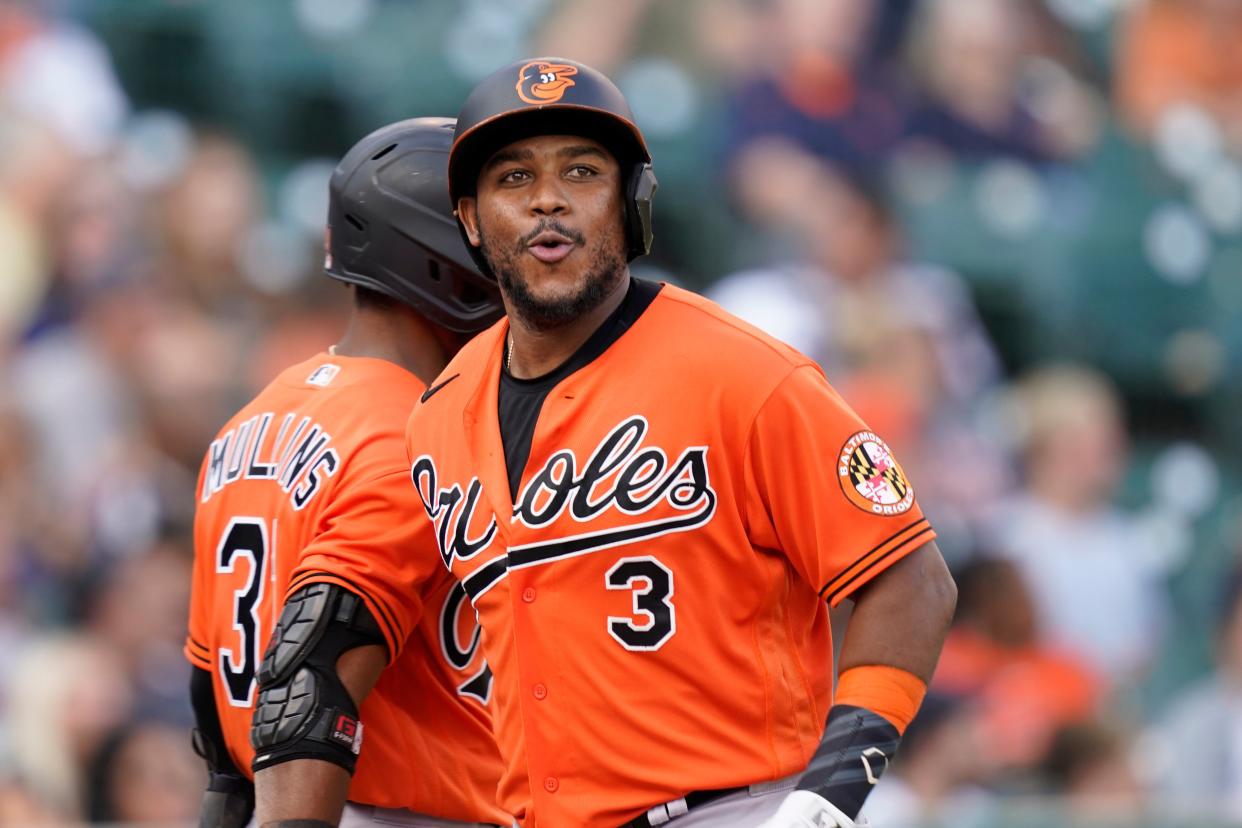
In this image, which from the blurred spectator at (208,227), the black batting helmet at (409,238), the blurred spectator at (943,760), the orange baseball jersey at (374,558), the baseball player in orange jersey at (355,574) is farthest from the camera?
the blurred spectator at (208,227)

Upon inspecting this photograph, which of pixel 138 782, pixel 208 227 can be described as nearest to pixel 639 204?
pixel 138 782

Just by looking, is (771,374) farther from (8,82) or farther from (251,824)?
(8,82)

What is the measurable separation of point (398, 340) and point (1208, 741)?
5.44 meters

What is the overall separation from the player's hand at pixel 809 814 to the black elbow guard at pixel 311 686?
925 millimetres

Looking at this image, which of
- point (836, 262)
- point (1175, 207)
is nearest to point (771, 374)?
point (836, 262)

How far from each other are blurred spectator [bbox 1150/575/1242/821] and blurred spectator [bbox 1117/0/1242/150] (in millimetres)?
3447

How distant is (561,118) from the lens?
3.23 meters

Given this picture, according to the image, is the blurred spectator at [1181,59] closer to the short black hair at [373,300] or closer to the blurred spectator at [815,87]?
the blurred spectator at [815,87]

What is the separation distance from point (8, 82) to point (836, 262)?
13.5 feet

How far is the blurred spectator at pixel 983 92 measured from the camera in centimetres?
1021

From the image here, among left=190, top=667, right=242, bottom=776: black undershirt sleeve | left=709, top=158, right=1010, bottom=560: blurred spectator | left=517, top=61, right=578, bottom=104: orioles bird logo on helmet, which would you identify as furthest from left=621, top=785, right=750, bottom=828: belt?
left=709, top=158, right=1010, bottom=560: blurred spectator

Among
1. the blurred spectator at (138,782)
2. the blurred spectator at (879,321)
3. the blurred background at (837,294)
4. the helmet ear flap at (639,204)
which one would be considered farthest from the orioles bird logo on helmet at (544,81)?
the blurred spectator at (879,321)

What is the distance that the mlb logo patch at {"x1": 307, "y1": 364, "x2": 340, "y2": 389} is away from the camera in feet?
12.8

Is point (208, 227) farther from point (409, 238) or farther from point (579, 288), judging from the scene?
point (579, 288)
